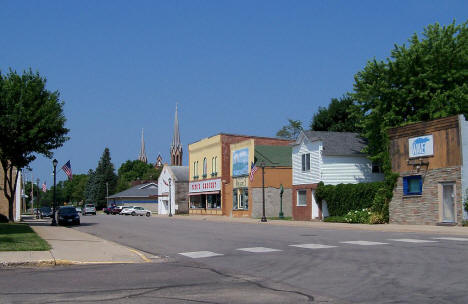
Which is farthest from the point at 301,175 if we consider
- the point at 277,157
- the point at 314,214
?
the point at 277,157

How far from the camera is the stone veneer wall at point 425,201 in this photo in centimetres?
2811

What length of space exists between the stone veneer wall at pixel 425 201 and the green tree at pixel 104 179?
93.9 meters

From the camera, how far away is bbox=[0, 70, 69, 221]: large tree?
32.3m

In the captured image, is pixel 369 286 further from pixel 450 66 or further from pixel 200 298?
pixel 450 66

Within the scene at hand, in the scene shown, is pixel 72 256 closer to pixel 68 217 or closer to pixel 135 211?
pixel 68 217

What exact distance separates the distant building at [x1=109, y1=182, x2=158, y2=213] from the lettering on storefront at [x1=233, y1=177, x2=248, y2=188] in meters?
41.2

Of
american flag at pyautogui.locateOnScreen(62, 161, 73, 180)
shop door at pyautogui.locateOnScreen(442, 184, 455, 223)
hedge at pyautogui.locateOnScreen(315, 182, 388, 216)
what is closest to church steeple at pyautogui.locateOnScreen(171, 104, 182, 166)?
american flag at pyautogui.locateOnScreen(62, 161, 73, 180)

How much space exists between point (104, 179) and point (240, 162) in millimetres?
76727

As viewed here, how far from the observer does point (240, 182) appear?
2125 inches

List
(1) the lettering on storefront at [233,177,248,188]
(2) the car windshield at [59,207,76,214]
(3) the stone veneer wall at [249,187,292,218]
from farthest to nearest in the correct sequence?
(1) the lettering on storefront at [233,177,248,188] < (3) the stone veneer wall at [249,187,292,218] < (2) the car windshield at [59,207,76,214]

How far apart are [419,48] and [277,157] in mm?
20733

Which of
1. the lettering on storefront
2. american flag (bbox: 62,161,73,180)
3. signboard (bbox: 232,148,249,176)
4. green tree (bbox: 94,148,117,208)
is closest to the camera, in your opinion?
signboard (bbox: 232,148,249,176)

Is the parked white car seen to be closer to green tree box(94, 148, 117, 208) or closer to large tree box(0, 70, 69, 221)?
large tree box(0, 70, 69, 221)

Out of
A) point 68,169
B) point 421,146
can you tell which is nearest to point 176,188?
point 68,169
